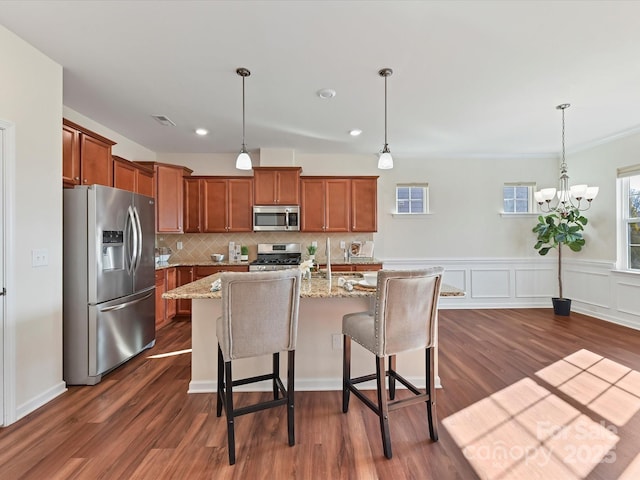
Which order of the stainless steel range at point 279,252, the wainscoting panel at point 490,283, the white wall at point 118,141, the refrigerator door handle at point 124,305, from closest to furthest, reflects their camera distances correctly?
1. the refrigerator door handle at point 124,305
2. the white wall at point 118,141
3. the stainless steel range at point 279,252
4. the wainscoting panel at point 490,283

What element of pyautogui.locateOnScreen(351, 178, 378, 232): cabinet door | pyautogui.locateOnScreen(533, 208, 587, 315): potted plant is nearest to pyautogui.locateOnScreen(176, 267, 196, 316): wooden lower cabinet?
pyautogui.locateOnScreen(351, 178, 378, 232): cabinet door

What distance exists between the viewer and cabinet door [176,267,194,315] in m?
4.57

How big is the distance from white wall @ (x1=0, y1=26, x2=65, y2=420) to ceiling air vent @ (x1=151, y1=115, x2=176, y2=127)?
1.11m

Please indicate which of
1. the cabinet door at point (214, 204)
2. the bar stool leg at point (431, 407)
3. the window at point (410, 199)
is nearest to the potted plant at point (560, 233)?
the window at point (410, 199)

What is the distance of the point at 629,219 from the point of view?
418 centimetres

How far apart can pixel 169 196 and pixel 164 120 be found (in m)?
1.31

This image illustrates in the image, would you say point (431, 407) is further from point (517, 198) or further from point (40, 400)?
point (517, 198)

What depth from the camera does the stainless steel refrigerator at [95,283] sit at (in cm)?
260

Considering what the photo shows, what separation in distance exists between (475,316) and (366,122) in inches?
134

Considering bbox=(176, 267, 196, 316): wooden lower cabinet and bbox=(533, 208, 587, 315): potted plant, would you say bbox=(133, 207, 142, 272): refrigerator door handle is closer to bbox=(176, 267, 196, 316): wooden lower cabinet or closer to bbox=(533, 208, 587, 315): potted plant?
bbox=(176, 267, 196, 316): wooden lower cabinet

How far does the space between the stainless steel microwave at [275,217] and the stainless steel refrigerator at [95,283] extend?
6.78ft

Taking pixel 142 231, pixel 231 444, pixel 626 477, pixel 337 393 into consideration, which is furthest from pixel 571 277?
pixel 142 231

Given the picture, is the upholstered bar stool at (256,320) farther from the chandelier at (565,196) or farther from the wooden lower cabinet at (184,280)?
the chandelier at (565,196)

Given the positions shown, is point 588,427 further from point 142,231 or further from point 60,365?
point 142,231
